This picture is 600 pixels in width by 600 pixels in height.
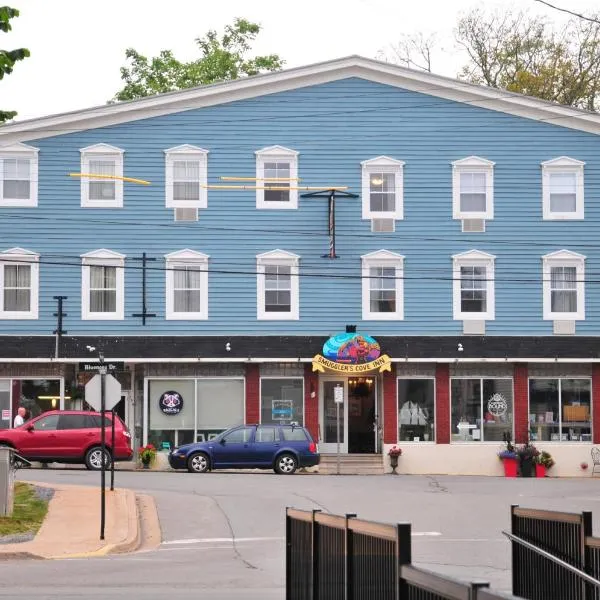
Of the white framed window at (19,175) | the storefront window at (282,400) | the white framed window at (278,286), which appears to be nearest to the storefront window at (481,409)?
the storefront window at (282,400)

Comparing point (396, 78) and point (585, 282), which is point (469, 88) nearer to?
point (396, 78)

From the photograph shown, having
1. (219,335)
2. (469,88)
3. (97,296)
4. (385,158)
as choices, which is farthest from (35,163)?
(469,88)

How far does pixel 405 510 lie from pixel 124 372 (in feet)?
56.7

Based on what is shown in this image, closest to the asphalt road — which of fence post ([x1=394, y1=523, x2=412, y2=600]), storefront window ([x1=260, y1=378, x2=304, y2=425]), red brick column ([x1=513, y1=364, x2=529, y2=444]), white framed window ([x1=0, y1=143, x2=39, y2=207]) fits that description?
red brick column ([x1=513, y1=364, x2=529, y2=444])

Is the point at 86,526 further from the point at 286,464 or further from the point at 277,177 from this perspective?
the point at 277,177

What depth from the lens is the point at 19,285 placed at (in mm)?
41781

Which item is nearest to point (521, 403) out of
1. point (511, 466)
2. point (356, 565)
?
point (511, 466)

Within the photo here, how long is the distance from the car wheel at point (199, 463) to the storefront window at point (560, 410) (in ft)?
35.2

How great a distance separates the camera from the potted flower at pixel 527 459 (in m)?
41.4

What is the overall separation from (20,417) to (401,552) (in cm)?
3428

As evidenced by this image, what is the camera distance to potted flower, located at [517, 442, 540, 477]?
1630 inches

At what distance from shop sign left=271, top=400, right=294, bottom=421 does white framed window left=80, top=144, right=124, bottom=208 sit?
794 centimetres

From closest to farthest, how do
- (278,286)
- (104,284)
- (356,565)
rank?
1. (356,565)
2. (104,284)
3. (278,286)

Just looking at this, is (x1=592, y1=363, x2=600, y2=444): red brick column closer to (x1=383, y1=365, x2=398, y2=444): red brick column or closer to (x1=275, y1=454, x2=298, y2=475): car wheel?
(x1=383, y1=365, x2=398, y2=444): red brick column
